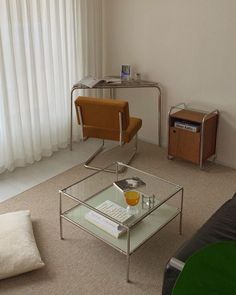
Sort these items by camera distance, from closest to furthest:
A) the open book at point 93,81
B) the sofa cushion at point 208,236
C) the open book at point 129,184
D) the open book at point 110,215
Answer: the sofa cushion at point 208,236 → the open book at point 110,215 → the open book at point 129,184 → the open book at point 93,81

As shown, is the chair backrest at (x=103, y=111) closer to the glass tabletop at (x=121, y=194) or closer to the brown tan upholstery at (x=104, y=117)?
the brown tan upholstery at (x=104, y=117)

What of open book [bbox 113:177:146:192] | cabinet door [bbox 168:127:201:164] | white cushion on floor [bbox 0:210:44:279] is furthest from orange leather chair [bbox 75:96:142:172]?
white cushion on floor [bbox 0:210:44:279]

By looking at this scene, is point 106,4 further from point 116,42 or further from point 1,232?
point 1,232

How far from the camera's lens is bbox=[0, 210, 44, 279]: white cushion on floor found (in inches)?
83.7

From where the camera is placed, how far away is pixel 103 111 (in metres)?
3.21

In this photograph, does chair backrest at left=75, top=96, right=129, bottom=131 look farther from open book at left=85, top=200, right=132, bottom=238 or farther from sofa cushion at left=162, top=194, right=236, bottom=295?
sofa cushion at left=162, top=194, right=236, bottom=295

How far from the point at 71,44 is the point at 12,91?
0.87 m

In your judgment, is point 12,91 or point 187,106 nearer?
point 12,91

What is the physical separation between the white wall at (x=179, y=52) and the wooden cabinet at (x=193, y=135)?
121 millimetres

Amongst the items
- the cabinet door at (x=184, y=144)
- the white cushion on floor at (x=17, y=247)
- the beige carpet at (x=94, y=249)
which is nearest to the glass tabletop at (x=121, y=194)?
the beige carpet at (x=94, y=249)

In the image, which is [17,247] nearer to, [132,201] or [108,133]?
[132,201]

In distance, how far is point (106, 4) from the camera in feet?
13.0

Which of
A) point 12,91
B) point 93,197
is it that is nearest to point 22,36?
point 12,91

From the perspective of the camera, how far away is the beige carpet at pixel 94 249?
2.10 meters
